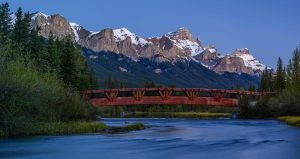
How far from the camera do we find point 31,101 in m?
46.1

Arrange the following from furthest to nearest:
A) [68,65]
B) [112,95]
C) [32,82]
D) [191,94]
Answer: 1. [191,94]
2. [112,95]
3. [68,65]
4. [32,82]

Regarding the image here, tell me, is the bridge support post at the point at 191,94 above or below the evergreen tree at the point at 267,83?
below

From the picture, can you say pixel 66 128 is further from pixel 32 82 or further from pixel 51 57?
pixel 51 57

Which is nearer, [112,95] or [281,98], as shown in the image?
[281,98]

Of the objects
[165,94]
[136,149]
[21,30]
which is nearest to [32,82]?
[136,149]

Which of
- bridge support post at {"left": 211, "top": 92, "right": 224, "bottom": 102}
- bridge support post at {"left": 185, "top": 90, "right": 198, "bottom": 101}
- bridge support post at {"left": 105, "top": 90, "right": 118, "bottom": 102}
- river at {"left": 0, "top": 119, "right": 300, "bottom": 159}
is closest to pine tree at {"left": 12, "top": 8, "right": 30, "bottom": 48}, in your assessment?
bridge support post at {"left": 105, "top": 90, "right": 118, "bottom": 102}

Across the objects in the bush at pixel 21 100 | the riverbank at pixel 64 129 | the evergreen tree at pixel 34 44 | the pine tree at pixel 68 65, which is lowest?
the riverbank at pixel 64 129

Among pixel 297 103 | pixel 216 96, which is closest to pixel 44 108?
pixel 297 103

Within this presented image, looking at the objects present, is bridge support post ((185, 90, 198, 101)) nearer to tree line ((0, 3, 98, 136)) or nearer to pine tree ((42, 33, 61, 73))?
tree line ((0, 3, 98, 136))

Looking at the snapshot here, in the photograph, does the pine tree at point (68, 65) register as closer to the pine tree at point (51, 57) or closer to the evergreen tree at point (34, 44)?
the pine tree at point (51, 57)

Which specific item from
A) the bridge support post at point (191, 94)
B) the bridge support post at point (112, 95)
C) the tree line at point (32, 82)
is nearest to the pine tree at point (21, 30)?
the tree line at point (32, 82)

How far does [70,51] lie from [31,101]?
3920cm

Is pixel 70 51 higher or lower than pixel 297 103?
higher

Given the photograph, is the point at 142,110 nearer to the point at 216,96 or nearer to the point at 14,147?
the point at 216,96
